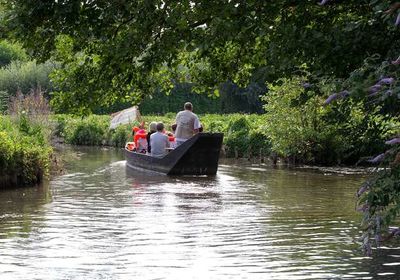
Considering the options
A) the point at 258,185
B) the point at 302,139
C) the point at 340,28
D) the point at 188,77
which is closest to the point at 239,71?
the point at 188,77

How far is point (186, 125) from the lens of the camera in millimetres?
22922

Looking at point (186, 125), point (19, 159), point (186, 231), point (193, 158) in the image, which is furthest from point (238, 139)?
point (186, 231)

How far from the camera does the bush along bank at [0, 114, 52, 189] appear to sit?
1819 centimetres

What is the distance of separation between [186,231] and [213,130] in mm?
25633

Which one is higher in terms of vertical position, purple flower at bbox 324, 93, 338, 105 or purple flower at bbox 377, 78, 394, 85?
purple flower at bbox 377, 78, 394, 85

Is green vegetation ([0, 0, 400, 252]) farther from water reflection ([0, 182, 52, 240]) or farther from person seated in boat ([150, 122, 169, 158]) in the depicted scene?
person seated in boat ([150, 122, 169, 158])

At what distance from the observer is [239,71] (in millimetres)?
12938

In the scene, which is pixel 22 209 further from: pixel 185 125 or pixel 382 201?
pixel 382 201

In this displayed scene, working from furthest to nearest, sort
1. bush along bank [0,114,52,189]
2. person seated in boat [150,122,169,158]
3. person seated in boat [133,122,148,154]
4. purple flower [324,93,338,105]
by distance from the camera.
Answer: person seated in boat [133,122,148,154]
person seated in boat [150,122,169,158]
bush along bank [0,114,52,189]
purple flower [324,93,338,105]

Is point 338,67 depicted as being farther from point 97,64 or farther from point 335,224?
point 335,224

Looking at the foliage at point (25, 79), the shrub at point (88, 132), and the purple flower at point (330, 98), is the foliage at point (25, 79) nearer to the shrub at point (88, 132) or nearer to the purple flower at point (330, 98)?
the shrub at point (88, 132)

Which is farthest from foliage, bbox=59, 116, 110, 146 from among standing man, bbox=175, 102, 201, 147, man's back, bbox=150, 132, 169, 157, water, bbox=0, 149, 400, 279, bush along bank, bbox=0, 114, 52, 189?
water, bbox=0, 149, 400, 279

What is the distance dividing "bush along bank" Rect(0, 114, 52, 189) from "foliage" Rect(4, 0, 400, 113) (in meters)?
6.24

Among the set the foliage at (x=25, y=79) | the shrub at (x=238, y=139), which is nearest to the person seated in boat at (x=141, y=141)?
the shrub at (x=238, y=139)
